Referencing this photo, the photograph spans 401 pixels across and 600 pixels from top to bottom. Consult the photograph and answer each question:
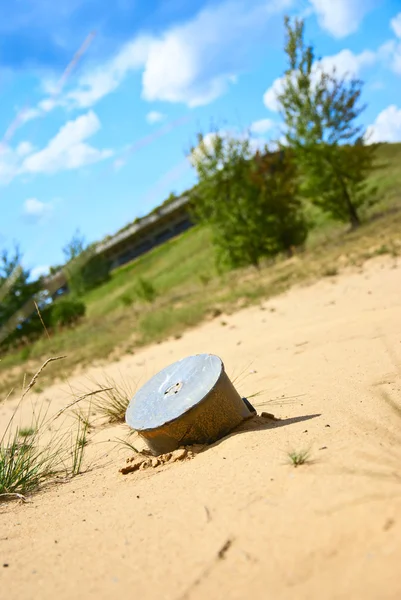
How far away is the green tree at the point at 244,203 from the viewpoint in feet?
66.1

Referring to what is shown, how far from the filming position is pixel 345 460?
127 inches

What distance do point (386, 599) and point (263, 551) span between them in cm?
61

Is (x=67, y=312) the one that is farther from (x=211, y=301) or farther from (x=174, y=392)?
(x=174, y=392)

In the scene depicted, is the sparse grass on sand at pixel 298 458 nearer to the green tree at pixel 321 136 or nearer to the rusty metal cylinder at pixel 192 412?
the rusty metal cylinder at pixel 192 412

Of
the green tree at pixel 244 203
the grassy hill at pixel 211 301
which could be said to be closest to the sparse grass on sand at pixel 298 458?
the grassy hill at pixel 211 301

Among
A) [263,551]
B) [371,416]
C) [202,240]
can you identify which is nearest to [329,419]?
[371,416]

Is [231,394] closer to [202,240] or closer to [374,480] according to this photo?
[374,480]

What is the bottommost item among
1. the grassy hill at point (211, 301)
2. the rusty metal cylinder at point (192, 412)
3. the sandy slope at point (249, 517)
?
the grassy hill at point (211, 301)

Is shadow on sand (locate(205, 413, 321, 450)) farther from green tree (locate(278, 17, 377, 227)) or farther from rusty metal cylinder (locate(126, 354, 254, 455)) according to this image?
green tree (locate(278, 17, 377, 227))

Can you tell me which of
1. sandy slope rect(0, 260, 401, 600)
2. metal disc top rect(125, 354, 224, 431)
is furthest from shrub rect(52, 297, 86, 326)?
sandy slope rect(0, 260, 401, 600)

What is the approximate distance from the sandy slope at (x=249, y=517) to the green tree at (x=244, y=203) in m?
15.1

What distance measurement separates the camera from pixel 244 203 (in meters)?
20.0

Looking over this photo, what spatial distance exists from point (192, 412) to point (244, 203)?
16376 millimetres

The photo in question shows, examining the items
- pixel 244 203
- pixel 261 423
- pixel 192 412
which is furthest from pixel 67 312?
pixel 192 412
